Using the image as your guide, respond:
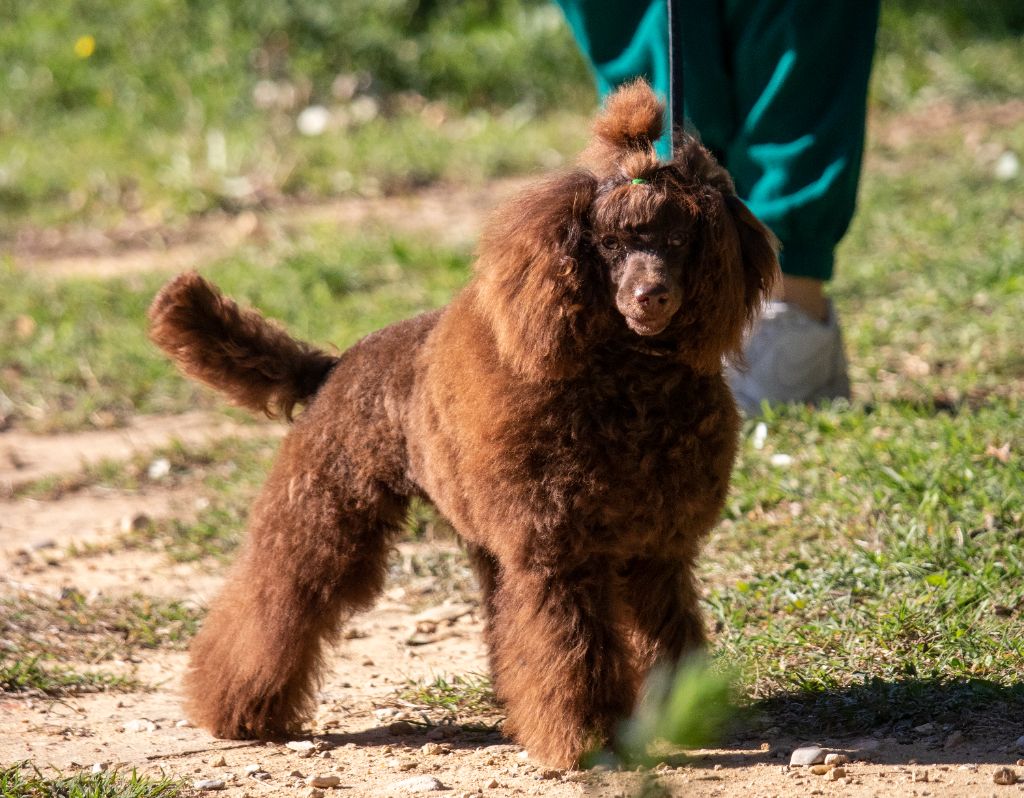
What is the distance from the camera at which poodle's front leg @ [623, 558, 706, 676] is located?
2926 millimetres

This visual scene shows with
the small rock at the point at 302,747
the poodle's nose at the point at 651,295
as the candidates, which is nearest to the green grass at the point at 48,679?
the small rock at the point at 302,747

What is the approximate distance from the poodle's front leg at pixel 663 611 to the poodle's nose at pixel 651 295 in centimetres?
71

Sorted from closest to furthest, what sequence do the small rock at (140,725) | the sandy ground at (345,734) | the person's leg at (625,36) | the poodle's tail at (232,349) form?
the sandy ground at (345,734) → the poodle's tail at (232,349) → the small rock at (140,725) → the person's leg at (625,36)

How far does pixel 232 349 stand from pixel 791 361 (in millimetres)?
2292

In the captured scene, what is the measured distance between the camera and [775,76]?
4.38 m

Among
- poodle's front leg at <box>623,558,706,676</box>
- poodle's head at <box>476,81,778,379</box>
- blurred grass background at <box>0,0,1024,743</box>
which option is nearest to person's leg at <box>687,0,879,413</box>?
blurred grass background at <box>0,0,1024,743</box>

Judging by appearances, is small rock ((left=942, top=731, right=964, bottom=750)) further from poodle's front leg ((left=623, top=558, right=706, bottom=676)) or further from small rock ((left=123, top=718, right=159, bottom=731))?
small rock ((left=123, top=718, right=159, bottom=731))

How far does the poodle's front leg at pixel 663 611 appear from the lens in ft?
9.60

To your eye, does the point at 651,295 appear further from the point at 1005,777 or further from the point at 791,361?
Result: the point at 791,361

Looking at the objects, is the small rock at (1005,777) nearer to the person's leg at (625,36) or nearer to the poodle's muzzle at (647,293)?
the poodle's muzzle at (647,293)

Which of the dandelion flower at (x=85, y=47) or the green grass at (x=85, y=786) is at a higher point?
the dandelion flower at (x=85, y=47)

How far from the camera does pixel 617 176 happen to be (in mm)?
2631

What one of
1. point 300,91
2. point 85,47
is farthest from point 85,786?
point 85,47

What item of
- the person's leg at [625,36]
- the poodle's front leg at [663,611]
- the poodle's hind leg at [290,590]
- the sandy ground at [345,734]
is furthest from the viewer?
the person's leg at [625,36]
